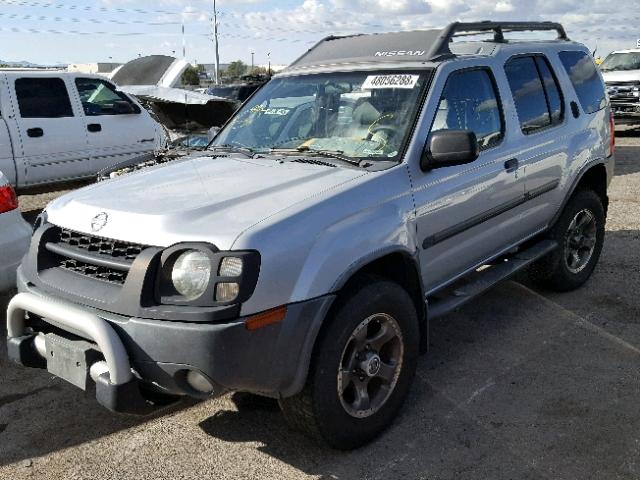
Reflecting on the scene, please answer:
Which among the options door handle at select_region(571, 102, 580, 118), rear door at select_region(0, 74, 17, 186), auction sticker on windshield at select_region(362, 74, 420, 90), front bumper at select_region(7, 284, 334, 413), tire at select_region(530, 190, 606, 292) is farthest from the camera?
rear door at select_region(0, 74, 17, 186)

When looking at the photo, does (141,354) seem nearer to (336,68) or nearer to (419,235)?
(419,235)

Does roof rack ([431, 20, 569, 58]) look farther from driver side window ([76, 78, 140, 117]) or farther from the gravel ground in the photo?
driver side window ([76, 78, 140, 117])

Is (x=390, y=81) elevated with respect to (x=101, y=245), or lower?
elevated

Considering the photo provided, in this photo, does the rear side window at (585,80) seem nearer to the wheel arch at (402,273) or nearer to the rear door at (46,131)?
the wheel arch at (402,273)

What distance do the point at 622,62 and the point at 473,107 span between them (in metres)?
15.8

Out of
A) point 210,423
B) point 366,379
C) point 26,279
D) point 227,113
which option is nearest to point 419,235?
point 366,379

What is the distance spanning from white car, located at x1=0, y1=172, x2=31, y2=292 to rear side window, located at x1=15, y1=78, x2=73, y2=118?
3.96 metres

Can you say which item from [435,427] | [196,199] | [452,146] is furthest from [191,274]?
[435,427]

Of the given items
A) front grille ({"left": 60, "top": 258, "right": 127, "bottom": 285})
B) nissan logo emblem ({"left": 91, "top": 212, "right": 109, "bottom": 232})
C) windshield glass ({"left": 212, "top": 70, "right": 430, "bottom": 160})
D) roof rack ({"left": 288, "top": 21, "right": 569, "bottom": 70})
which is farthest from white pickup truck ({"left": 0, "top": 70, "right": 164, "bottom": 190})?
nissan logo emblem ({"left": 91, "top": 212, "right": 109, "bottom": 232})

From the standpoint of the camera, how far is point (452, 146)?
3.27 m

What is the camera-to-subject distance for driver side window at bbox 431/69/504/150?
3764 mm

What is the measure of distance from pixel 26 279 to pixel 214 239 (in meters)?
1.14

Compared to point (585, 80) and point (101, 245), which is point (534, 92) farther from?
point (101, 245)

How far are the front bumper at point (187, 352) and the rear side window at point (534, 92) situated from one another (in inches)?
92.8
